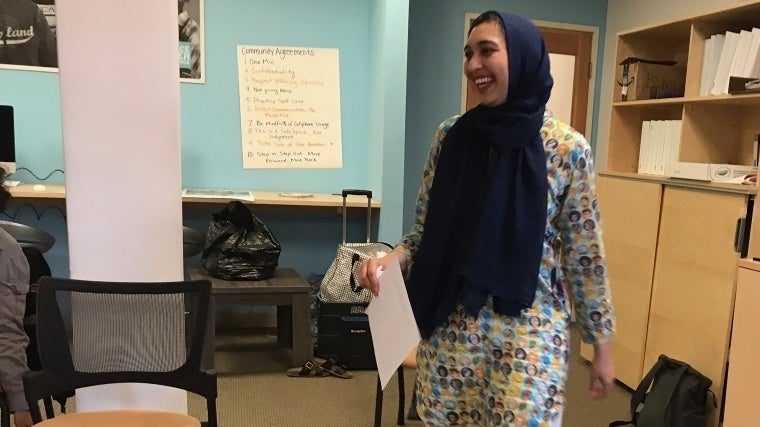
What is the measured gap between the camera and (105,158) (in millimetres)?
1664

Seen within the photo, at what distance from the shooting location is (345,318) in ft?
10.4

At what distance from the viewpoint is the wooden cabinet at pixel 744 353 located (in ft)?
7.02

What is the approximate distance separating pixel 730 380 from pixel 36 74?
378cm

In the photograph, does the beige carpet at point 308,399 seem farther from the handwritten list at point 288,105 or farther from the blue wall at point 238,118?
the handwritten list at point 288,105

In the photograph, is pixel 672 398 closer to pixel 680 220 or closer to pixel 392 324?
pixel 680 220

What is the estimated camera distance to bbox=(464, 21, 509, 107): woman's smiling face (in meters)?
1.15

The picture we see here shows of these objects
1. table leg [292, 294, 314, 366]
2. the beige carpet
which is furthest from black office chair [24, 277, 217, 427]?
table leg [292, 294, 314, 366]

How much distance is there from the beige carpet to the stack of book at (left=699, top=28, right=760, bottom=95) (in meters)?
1.54

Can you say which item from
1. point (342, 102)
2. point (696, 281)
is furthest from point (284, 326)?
point (696, 281)

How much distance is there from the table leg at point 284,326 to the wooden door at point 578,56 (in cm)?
185

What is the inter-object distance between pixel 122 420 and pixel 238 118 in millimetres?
2467

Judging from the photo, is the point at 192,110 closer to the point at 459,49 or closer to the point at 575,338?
the point at 459,49

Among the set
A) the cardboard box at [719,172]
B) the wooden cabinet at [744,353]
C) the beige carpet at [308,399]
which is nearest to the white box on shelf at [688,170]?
the cardboard box at [719,172]

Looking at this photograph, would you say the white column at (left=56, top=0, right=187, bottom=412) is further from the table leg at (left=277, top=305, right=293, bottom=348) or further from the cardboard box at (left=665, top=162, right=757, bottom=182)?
the cardboard box at (left=665, top=162, right=757, bottom=182)
